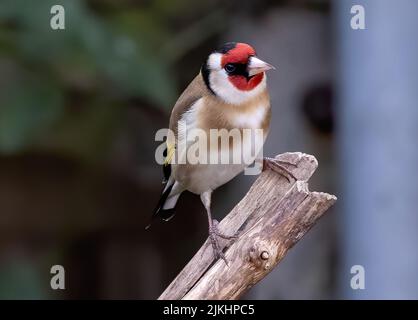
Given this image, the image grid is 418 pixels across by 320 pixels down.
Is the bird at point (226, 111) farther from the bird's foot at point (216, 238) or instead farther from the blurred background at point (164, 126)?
the blurred background at point (164, 126)

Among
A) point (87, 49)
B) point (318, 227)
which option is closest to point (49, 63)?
point (87, 49)

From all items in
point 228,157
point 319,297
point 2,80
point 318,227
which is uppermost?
point 2,80

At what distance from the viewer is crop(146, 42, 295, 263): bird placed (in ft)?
9.70

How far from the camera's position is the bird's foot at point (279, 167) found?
114 inches

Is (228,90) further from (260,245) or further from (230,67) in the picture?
(260,245)

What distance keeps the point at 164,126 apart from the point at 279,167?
1.97 metres

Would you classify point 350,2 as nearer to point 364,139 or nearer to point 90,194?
point 364,139

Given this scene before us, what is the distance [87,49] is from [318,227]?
1461 millimetres

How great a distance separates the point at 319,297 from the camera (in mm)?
4496

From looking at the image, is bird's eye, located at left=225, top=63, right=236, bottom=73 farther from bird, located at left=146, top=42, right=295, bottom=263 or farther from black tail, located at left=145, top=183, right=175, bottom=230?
black tail, located at left=145, top=183, right=175, bottom=230

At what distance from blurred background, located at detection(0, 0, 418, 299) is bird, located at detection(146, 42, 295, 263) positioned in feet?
2.58

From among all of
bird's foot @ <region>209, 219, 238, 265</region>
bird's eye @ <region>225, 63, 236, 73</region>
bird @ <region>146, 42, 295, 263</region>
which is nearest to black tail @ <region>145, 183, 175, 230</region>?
bird @ <region>146, 42, 295, 263</region>

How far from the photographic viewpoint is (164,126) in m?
4.86

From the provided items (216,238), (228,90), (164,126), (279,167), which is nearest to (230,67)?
(228,90)
